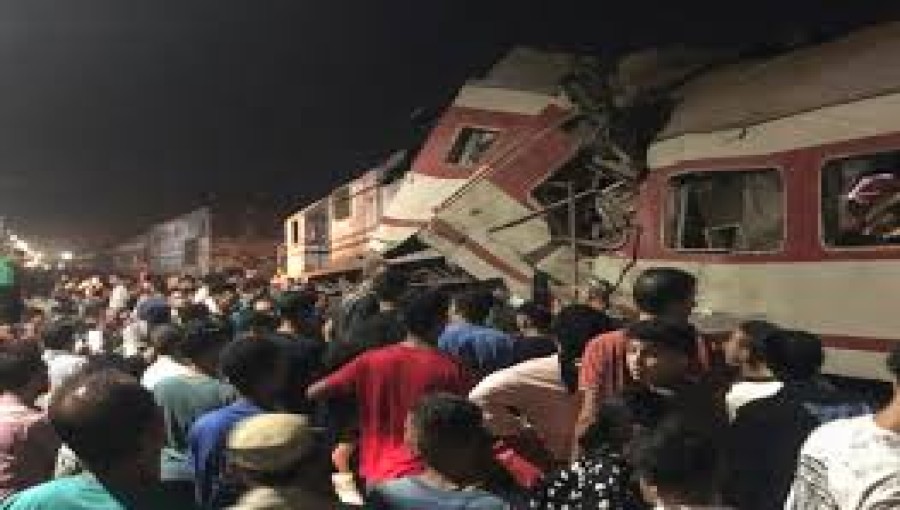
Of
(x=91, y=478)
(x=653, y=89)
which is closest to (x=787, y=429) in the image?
(x=91, y=478)

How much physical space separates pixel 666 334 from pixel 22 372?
2825 mm

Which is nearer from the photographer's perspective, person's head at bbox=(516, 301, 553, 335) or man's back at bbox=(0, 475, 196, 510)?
man's back at bbox=(0, 475, 196, 510)

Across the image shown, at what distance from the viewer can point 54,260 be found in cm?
6406

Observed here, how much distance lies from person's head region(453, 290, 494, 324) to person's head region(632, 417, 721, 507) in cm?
392

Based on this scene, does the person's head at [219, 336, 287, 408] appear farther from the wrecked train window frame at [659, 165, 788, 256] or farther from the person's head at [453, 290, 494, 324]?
the wrecked train window frame at [659, 165, 788, 256]

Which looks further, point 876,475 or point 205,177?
point 205,177

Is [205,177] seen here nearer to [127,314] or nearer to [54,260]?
[127,314]

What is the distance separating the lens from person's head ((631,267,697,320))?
5.47m

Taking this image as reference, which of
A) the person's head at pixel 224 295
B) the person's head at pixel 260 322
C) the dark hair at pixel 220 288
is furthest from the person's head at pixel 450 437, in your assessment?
the dark hair at pixel 220 288

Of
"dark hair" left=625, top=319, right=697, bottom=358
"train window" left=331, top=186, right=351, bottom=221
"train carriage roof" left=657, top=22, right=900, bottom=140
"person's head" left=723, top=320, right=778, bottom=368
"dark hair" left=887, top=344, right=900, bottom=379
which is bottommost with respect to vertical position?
"person's head" left=723, top=320, right=778, bottom=368

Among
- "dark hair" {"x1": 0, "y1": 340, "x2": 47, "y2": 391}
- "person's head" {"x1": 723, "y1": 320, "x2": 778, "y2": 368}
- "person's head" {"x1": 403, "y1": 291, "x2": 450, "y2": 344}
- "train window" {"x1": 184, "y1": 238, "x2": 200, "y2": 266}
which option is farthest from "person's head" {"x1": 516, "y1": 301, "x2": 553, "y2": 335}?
"train window" {"x1": 184, "y1": 238, "x2": 200, "y2": 266}

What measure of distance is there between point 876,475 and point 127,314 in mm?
12518

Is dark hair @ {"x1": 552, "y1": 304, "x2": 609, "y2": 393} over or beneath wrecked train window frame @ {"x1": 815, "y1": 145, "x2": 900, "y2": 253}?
beneath

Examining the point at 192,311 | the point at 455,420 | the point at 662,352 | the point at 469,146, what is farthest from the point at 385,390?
the point at 469,146
